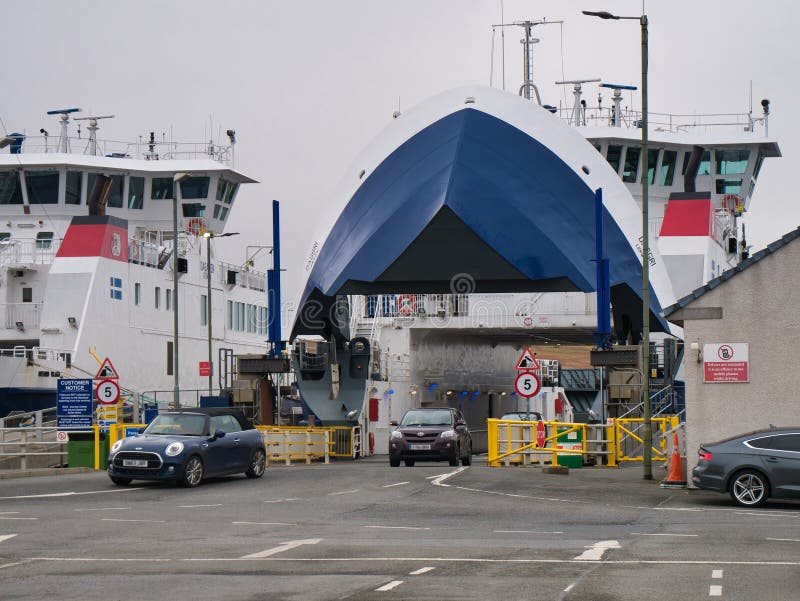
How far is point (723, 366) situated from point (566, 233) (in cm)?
1304

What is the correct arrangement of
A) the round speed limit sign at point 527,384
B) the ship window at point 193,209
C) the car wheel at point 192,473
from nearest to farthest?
the car wheel at point 192,473 < the round speed limit sign at point 527,384 < the ship window at point 193,209

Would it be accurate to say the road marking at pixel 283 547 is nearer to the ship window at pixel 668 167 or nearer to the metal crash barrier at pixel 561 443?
the metal crash barrier at pixel 561 443

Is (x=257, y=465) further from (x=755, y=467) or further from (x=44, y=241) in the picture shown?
(x=44, y=241)

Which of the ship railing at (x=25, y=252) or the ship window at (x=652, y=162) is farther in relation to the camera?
the ship window at (x=652, y=162)

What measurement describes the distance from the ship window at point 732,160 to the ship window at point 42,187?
28966mm

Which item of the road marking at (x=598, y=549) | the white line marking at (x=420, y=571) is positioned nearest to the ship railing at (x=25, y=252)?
the road marking at (x=598, y=549)

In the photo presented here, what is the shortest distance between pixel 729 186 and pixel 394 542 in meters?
44.2

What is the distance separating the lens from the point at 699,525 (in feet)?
53.6

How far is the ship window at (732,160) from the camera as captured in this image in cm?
5428

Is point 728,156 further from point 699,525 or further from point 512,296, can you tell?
point 699,525

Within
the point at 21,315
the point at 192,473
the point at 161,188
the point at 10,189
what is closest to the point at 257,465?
the point at 192,473

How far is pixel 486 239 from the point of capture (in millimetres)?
32938

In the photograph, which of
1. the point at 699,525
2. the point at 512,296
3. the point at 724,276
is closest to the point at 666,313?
the point at 724,276

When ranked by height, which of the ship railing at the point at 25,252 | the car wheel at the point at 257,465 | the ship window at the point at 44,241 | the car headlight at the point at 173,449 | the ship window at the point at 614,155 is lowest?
the car wheel at the point at 257,465
